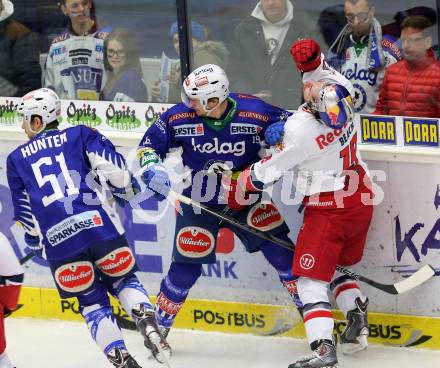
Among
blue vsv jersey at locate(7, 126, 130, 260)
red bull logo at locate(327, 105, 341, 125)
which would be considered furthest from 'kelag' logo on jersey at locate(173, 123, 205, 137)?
red bull logo at locate(327, 105, 341, 125)

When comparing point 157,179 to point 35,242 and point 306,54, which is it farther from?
point 306,54

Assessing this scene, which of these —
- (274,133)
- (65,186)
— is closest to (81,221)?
(65,186)

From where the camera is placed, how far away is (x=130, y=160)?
20.1 feet

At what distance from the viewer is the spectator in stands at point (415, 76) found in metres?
5.42

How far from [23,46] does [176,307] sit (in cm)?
175

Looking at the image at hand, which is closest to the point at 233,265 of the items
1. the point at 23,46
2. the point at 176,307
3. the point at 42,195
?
→ the point at 176,307

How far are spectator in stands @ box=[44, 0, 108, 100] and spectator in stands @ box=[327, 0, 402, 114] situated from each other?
4.38ft

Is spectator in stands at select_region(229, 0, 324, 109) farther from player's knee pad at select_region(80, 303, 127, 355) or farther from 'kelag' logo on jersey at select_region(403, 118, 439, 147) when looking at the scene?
player's knee pad at select_region(80, 303, 127, 355)

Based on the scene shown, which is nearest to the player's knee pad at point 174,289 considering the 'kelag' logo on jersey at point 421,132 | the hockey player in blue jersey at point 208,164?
the hockey player in blue jersey at point 208,164

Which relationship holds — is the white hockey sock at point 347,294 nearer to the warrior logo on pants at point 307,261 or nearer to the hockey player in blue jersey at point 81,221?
the warrior logo on pants at point 307,261

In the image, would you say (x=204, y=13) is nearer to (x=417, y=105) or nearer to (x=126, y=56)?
(x=126, y=56)

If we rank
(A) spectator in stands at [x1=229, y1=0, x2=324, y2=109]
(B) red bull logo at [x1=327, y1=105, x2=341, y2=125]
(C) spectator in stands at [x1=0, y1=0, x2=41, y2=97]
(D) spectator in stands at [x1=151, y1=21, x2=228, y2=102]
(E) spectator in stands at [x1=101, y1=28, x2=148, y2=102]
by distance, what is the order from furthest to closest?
(C) spectator in stands at [x1=0, y1=0, x2=41, y2=97] < (E) spectator in stands at [x1=101, y1=28, x2=148, y2=102] < (D) spectator in stands at [x1=151, y1=21, x2=228, y2=102] < (A) spectator in stands at [x1=229, y1=0, x2=324, y2=109] < (B) red bull logo at [x1=327, y1=105, x2=341, y2=125]

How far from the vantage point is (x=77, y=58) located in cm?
639

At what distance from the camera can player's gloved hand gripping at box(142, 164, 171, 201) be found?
5488mm
